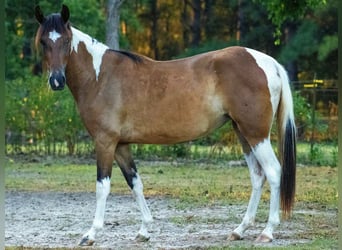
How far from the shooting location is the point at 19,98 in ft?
54.2

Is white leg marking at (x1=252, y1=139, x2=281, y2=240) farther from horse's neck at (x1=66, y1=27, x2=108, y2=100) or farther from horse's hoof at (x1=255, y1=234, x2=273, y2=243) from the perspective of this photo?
horse's neck at (x1=66, y1=27, x2=108, y2=100)

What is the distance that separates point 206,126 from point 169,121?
1.04 ft

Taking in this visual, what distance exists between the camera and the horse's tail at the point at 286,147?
634 centimetres

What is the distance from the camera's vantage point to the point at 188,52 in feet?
92.2

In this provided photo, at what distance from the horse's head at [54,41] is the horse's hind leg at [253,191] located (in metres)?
1.65

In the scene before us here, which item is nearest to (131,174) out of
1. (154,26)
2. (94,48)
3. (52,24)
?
(94,48)

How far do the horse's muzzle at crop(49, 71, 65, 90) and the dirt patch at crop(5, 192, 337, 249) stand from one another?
1.26 metres

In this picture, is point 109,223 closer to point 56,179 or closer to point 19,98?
point 56,179

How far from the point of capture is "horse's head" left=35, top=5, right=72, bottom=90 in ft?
20.3

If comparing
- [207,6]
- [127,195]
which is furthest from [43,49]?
[207,6]

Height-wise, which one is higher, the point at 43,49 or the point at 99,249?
the point at 43,49

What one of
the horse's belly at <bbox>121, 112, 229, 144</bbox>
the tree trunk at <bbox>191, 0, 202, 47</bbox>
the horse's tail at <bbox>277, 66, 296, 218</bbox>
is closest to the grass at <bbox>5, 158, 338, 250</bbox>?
the horse's tail at <bbox>277, 66, 296, 218</bbox>

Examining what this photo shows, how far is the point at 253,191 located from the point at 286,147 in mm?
475

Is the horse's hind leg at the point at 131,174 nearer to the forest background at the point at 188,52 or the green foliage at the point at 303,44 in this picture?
the forest background at the point at 188,52
